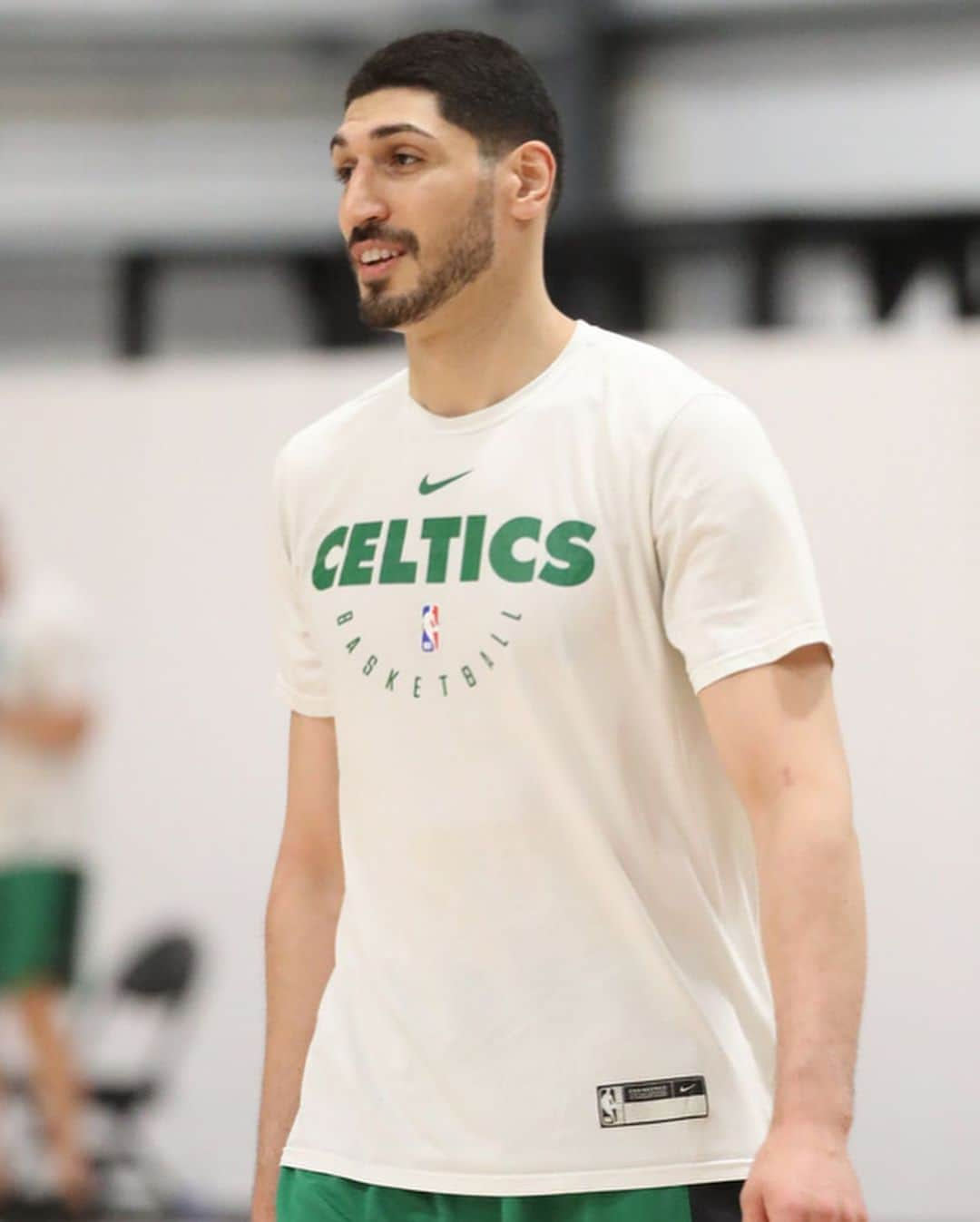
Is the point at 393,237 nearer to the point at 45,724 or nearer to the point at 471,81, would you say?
the point at 471,81

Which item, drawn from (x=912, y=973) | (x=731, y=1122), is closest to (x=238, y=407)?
(x=912, y=973)

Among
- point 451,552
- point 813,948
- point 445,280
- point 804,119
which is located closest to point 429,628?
point 451,552

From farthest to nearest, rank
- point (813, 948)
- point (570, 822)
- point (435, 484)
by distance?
point (435, 484), point (570, 822), point (813, 948)

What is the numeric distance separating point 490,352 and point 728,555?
1.13 feet

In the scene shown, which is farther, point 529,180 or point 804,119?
point 804,119

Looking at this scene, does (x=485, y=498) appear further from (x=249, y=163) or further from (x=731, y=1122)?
(x=249, y=163)

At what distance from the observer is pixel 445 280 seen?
1.66 metres

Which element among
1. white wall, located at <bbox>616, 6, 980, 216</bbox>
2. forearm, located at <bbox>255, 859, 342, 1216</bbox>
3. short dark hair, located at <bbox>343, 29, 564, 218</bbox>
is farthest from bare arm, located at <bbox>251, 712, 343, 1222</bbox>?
white wall, located at <bbox>616, 6, 980, 216</bbox>

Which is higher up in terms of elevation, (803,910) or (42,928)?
(803,910)

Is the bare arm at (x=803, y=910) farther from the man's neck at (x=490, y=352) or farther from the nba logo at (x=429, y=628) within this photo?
the man's neck at (x=490, y=352)

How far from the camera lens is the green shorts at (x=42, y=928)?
13.1 feet

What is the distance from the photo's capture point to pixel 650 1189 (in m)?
1.46

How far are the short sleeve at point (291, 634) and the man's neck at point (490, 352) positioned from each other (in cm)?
19

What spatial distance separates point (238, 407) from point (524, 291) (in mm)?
2444
